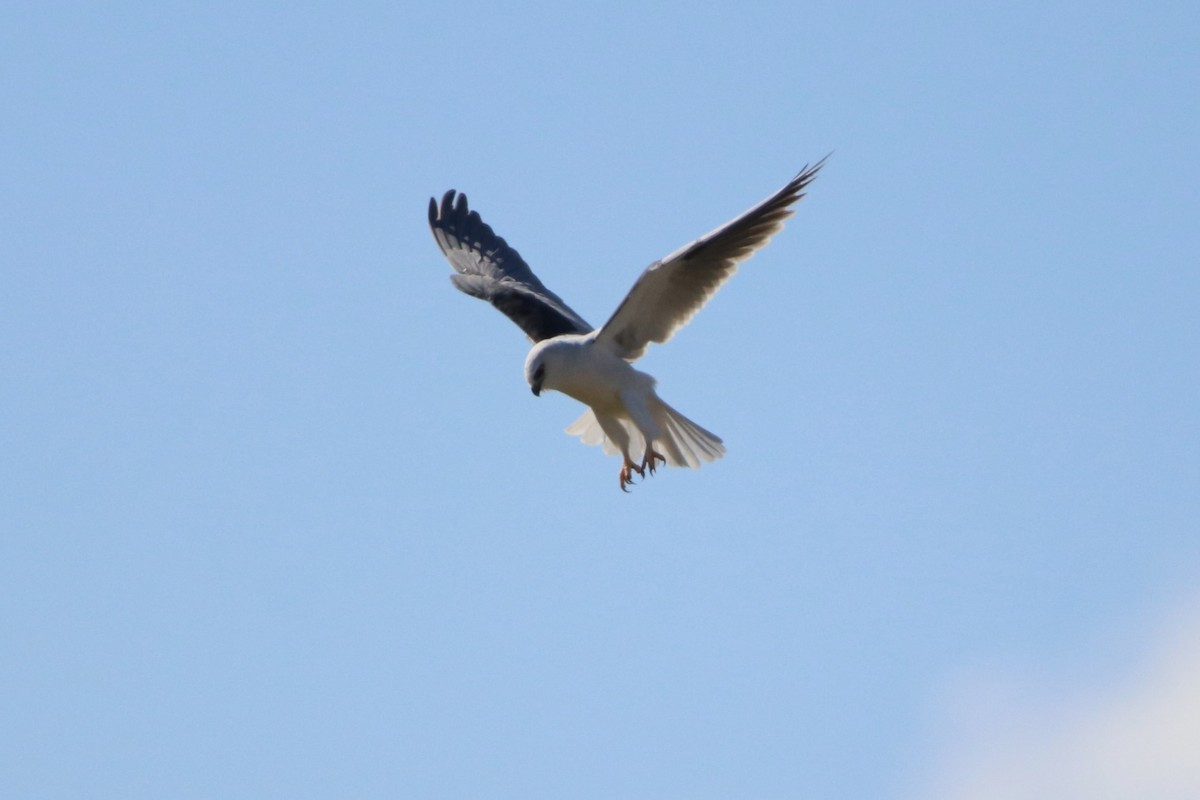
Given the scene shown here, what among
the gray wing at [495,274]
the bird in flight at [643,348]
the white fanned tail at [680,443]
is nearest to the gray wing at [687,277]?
the bird in flight at [643,348]

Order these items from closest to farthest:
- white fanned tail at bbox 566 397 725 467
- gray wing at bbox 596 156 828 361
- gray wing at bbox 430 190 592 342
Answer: gray wing at bbox 596 156 828 361 → white fanned tail at bbox 566 397 725 467 → gray wing at bbox 430 190 592 342

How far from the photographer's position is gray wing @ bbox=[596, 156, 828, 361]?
8.77m

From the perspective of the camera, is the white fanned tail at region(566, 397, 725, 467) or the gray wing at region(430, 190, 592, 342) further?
the gray wing at region(430, 190, 592, 342)

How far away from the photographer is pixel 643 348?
9.34m

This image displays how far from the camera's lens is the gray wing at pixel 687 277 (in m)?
8.77

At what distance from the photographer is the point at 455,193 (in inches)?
482

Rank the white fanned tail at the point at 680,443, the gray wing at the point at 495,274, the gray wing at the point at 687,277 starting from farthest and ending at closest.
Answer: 1. the gray wing at the point at 495,274
2. the white fanned tail at the point at 680,443
3. the gray wing at the point at 687,277

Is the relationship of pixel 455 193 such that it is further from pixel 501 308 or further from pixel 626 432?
pixel 626 432

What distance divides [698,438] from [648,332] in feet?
2.61

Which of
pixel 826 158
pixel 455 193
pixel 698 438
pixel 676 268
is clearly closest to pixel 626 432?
pixel 698 438

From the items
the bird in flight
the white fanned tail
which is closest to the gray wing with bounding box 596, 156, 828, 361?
the bird in flight

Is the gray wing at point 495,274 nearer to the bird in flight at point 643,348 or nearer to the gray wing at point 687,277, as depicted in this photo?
the bird in flight at point 643,348

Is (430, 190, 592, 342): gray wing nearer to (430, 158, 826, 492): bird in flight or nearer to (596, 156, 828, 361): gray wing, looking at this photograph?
(430, 158, 826, 492): bird in flight

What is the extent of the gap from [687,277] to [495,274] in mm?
2710
